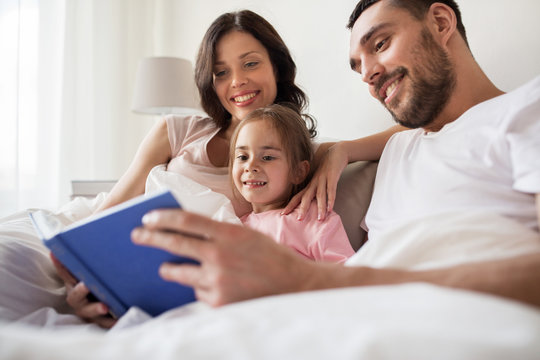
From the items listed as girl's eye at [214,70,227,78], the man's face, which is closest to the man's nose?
the man's face

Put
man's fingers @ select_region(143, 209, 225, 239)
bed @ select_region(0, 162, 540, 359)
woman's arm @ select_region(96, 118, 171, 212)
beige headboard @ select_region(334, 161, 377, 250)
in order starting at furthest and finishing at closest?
woman's arm @ select_region(96, 118, 171, 212) → beige headboard @ select_region(334, 161, 377, 250) → man's fingers @ select_region(143, 209, 225, 239) → bed @ select_region(0, 162, 540, 359)

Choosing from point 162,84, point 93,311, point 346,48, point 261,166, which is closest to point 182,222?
point 93,311

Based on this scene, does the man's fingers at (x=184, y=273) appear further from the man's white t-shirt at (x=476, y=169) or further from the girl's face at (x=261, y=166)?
the girl's face at (x=261, y=166)

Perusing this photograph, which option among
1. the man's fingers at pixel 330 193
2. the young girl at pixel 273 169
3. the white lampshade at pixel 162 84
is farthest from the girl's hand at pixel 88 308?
the white lampshade at pixel 162 84

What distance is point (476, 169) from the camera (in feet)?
2.91

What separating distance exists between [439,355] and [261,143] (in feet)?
3.30

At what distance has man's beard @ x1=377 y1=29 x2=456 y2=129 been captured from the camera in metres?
1.15

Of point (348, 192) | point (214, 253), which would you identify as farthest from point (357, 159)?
point (214, 253)

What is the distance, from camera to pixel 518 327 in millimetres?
380

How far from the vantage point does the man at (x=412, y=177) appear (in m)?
0.56

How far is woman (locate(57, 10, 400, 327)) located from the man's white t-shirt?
1.47 feet

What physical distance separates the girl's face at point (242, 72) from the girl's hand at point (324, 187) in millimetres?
442

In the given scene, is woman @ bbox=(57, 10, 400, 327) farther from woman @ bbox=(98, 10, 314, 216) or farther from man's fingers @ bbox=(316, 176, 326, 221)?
man's fingers @ bbox=(316, 176, 326, 221)

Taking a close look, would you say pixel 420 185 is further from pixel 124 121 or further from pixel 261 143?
pixel 124 121
